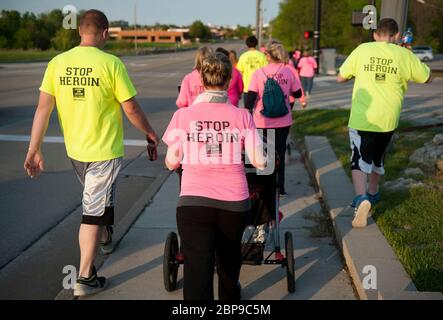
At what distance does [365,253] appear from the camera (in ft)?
13.8

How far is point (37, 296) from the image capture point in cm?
388

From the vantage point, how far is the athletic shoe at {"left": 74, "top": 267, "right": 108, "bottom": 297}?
3.79 m

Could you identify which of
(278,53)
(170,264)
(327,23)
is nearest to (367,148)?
(278,53)

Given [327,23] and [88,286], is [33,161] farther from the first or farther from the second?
[327,23]

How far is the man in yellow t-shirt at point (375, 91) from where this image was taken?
4.84m

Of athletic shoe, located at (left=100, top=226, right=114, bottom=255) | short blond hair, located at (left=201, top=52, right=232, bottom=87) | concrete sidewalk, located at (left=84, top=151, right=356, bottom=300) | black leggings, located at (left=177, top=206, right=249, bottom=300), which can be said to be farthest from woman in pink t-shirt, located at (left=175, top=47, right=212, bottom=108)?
black leggings, located at (left=177, top=206, right=249, bottom=300)

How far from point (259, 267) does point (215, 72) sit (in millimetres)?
2019

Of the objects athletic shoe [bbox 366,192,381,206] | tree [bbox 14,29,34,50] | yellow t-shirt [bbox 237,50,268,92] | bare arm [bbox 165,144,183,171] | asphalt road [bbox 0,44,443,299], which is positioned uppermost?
tree [bbox 14,29,34,50]

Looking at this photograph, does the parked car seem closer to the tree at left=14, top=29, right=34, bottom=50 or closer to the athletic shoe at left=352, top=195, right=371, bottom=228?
the tree at left=14, top=29, right=34, bottom=50

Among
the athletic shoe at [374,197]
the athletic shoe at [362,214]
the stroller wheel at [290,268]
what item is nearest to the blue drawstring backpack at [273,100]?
the athletic shoe at [374,197]

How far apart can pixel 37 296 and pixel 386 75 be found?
12.2ft

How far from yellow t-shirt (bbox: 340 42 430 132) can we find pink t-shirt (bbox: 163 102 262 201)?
7.48 feet
